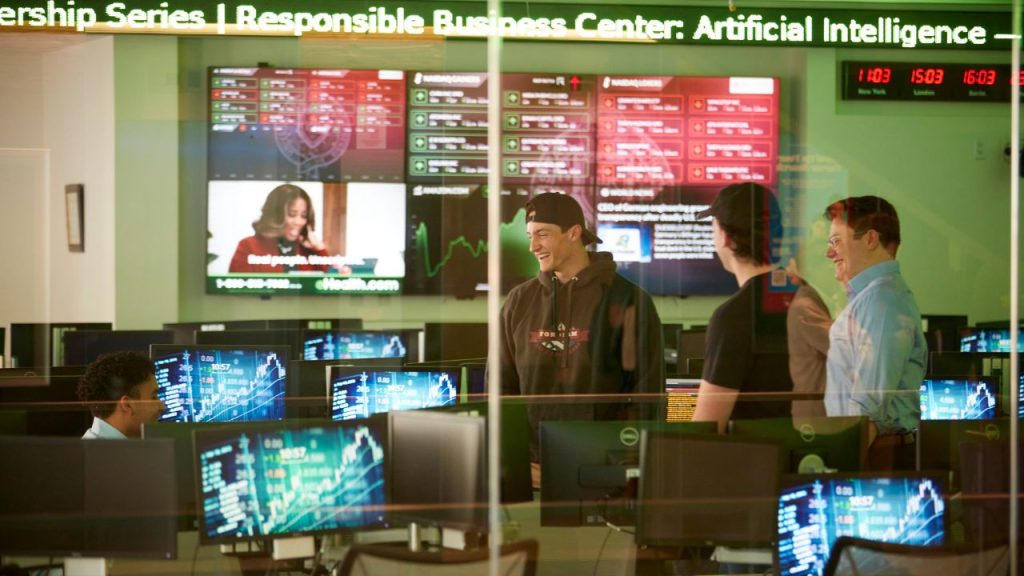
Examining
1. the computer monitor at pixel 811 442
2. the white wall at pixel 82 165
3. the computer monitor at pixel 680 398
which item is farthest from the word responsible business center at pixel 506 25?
the computer monitor at pixel 811 442

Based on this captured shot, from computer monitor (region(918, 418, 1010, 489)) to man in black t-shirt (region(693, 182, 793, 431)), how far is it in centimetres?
46

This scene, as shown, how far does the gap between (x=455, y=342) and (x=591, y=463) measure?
2.56 m

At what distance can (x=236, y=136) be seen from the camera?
27.7ft

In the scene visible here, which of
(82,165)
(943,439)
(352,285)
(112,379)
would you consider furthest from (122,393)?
(82,165)

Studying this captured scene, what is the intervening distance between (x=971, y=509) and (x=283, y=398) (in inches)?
109

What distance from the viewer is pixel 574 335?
4.95m

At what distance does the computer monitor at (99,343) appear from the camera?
6.41 metres

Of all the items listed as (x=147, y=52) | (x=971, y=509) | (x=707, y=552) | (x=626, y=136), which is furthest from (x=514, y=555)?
(x=147, y=52)

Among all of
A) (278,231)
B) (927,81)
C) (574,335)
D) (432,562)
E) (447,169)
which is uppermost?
(927,81)

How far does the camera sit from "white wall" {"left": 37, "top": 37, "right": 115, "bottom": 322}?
7.62 meters

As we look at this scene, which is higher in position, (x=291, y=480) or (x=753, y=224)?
(x=753, y=224)

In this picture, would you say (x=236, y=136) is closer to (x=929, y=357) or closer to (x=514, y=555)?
(x=929, y=357)

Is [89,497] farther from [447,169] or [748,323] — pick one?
[447,169]

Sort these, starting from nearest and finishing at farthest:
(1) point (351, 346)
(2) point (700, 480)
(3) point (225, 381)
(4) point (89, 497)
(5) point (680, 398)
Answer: (4) point (89, 497) < (2) point (700, 480) < (5) point (680, 398) < (3) point (225, 381) < (1) point (351, 346)
